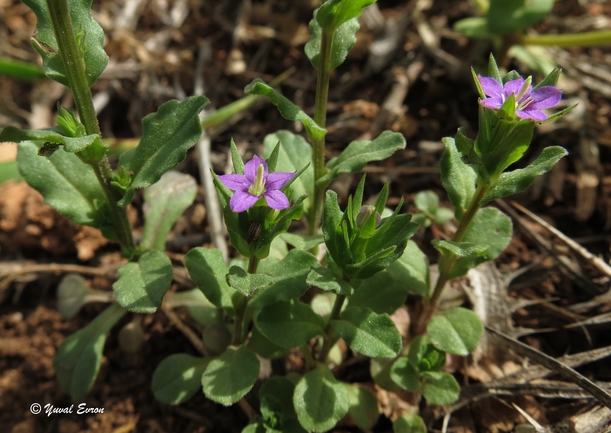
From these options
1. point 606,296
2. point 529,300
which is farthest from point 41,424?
point 606,296

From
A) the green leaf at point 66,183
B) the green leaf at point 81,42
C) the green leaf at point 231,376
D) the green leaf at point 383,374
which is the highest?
the green leaf at point 81,42

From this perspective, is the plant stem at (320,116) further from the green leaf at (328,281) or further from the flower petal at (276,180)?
the green leaf at (328,281)

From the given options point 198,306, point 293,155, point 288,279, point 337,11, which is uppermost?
point 337,11

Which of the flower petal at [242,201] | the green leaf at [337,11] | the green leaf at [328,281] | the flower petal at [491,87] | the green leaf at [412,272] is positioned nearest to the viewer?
the flower petal at [242,201]

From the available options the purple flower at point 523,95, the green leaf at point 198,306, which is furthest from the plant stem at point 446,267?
the green leaf at point 198,306

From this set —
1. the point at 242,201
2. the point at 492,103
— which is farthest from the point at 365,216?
the point at 492,103

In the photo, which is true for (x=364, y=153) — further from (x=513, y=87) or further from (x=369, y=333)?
(x=369, y=333)
